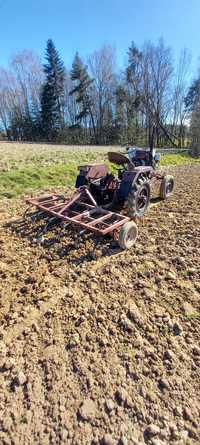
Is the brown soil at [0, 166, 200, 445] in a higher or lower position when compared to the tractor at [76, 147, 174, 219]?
lower

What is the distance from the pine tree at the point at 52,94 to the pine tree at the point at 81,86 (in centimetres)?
196

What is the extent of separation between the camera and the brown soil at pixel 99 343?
173 cm

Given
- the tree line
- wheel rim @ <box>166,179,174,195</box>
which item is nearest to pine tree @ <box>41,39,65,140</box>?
the tree line

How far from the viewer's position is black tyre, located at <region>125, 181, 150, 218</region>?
4543 millimetres

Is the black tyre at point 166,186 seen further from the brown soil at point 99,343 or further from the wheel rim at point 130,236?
the wheel rim at point 130,236

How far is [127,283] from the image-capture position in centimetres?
315

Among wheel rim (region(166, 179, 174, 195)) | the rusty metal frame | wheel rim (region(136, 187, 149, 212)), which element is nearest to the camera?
the rusty metal frame

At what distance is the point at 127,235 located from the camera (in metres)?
3.89

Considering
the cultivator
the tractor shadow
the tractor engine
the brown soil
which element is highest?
the tractor engine

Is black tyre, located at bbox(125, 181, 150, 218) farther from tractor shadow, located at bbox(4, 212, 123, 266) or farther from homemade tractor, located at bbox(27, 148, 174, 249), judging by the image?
tractor shadow, located at bbox(4, 212, 123, 266)

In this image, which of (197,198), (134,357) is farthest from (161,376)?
(197,198)

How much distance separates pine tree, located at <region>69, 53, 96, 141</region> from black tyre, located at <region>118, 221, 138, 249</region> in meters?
36.2

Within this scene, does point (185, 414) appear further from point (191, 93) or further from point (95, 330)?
point (191, 93)

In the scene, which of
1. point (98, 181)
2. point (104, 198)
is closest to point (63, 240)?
point (104, 198)
